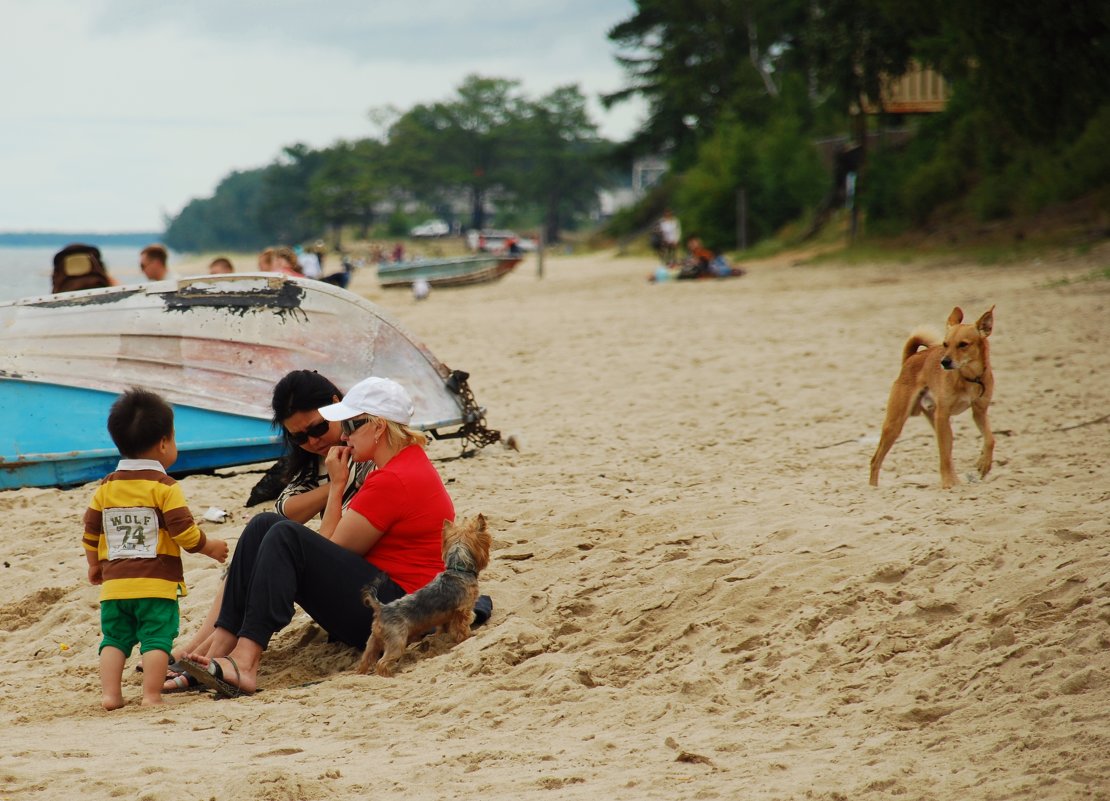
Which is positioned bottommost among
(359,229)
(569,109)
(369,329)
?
(369,329)

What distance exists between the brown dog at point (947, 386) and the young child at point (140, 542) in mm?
3907

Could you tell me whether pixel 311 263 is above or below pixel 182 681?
above

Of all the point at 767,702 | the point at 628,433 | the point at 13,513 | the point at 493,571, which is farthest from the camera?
the point at 628,433

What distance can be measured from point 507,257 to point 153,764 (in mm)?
30486

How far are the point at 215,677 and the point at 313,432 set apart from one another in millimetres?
1253

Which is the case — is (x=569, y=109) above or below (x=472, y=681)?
above

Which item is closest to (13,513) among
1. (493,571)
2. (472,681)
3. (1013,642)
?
(493,571)

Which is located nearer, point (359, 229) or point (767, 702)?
point (767, 702)

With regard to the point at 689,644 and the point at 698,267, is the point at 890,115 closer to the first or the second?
the point at 698,267

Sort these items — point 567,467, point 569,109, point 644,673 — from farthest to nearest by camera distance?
1. point 569,109
2. point 567,467
3. point 644,673

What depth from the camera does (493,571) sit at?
18.0ft

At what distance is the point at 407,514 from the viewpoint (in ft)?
15.1

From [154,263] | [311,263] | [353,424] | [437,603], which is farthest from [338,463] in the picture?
[311,263]

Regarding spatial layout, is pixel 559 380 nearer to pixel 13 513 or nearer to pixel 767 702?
pixel 13 513
